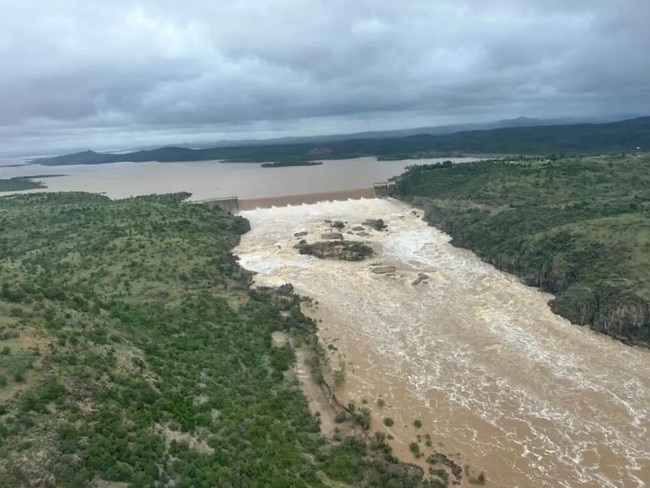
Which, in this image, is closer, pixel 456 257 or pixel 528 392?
pixel 528 392

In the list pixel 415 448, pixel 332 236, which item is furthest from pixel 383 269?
pixel 415 448

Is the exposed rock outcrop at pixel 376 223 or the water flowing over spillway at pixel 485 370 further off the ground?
the exposed rock outcrop at pixel 376 223

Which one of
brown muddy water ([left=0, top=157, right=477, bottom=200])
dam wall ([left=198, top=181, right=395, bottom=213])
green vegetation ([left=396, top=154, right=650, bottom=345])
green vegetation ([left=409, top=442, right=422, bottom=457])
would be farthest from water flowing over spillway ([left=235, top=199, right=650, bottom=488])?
brown muddy water ([left=0, top=157, right=477, bottom=200])

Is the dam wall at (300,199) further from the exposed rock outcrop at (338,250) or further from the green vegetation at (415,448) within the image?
the green vegetation at (415,448)

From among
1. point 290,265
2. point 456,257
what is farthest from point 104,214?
point 456,257

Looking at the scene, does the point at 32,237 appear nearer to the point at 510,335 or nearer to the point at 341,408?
the point at 341,408

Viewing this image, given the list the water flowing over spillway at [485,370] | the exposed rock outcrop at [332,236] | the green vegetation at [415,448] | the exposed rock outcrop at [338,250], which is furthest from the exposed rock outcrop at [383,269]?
the green vegetation at [415,448]

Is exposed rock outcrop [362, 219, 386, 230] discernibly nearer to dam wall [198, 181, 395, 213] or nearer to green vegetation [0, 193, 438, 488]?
dam wall [198, 181, 395, 213]
